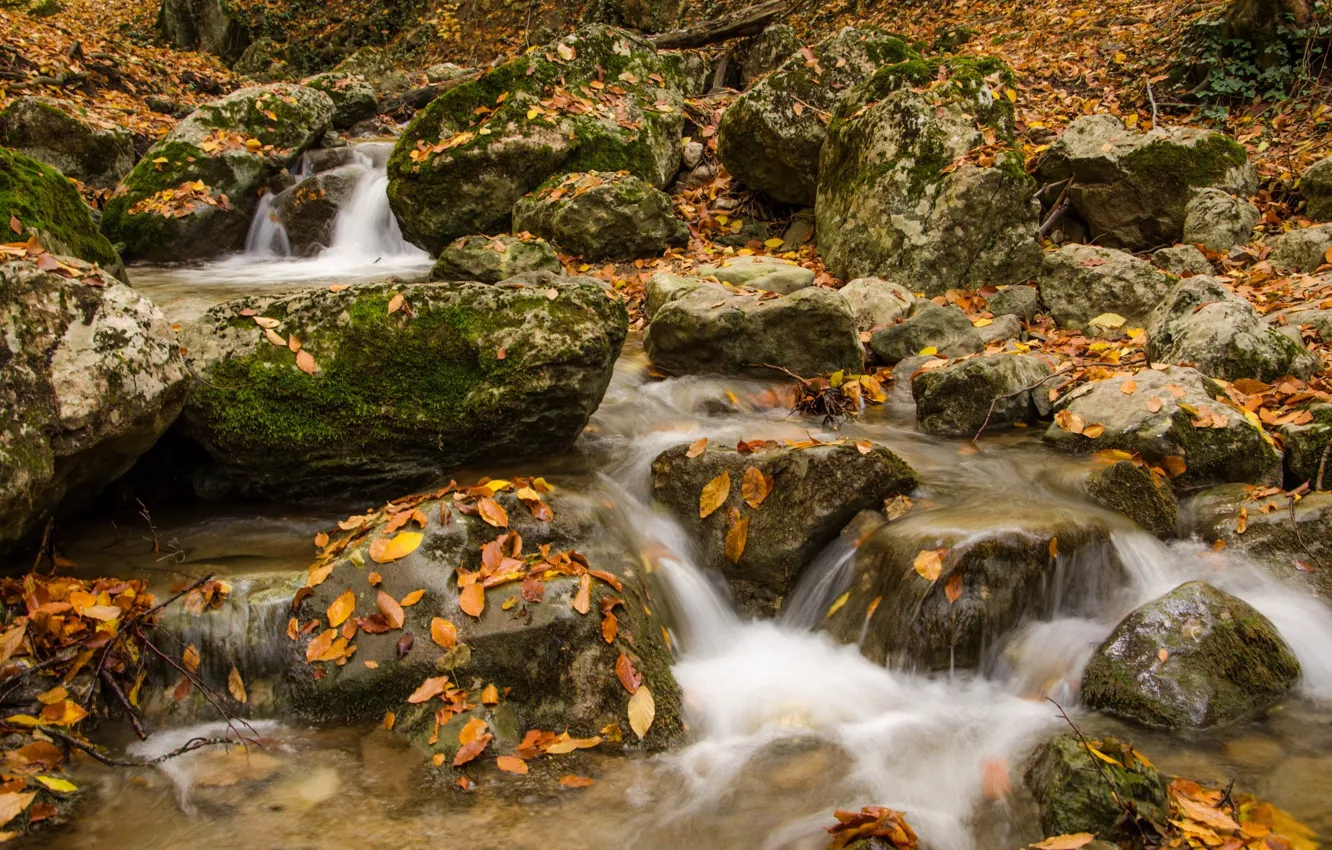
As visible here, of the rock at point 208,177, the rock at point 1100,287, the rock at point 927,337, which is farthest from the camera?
the rock at point 208,177

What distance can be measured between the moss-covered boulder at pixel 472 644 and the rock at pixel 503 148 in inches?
250

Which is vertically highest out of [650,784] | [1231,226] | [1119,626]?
[1231,226]

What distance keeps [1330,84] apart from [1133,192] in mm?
3406

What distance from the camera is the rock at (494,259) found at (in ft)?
25.5

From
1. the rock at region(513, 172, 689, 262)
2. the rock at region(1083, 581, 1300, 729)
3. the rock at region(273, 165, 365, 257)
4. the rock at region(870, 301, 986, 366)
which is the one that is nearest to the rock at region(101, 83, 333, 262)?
the rock at region(273, 165, 365, 257)

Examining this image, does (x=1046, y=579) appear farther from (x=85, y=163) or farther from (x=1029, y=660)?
(x=85, y=163)

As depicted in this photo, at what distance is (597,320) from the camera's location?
4.88m

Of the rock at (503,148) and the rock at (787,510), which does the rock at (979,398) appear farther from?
the rock at (503,148)

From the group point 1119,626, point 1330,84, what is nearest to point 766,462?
point 1119,626

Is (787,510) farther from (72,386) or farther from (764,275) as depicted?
(764,275)

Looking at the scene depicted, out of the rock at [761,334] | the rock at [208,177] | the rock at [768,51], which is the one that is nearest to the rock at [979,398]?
Answer: the rock at [761,334]

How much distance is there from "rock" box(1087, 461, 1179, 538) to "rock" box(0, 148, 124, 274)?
6.33 metres

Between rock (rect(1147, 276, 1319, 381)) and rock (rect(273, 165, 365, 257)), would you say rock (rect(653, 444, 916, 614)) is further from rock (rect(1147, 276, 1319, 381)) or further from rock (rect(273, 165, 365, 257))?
rock (rect(273, 165, 365, 257))

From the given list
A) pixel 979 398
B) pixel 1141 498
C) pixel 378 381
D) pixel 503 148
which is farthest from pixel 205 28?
pixel 1141 498
